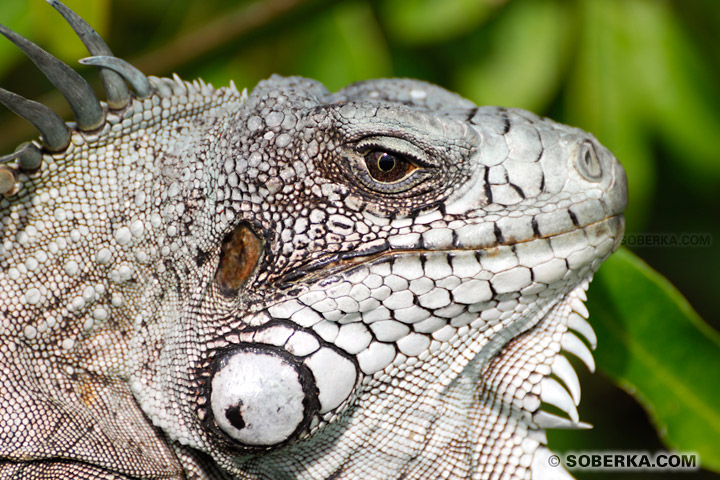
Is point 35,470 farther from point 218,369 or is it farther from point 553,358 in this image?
point 553,358

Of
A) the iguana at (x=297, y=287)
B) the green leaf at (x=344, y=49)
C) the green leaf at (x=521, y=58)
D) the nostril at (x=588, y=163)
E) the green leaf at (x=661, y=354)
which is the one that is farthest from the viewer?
the green leaf at (x=521, y=58)

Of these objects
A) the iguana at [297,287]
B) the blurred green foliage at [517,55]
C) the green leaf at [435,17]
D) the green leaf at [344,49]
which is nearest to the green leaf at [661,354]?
the iguana at [297,287]

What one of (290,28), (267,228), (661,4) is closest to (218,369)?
(267,228)

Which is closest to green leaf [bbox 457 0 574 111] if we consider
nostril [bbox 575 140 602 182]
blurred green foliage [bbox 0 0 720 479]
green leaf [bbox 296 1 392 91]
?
blurred green foliage [bbox 0 0 720 479]

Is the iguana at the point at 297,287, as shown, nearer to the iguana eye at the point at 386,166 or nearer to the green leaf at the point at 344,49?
the iguana eye at the point at 386,166

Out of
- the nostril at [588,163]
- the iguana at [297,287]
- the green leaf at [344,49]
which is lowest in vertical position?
the iguana at [297,287]

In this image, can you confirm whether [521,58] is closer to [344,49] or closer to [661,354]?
[344,49]

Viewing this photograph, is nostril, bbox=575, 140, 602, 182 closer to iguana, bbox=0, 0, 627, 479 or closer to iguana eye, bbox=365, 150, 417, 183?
iguana, bbox=0, 0, 627, 479
